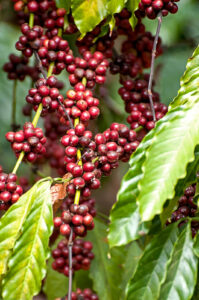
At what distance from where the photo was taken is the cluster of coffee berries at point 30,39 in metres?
0.95

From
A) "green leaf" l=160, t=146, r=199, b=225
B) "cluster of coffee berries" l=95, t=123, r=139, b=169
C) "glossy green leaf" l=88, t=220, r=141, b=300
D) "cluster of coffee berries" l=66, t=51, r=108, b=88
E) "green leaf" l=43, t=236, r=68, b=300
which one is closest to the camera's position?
"green leaf" l=160, t=146, r=199, b=225

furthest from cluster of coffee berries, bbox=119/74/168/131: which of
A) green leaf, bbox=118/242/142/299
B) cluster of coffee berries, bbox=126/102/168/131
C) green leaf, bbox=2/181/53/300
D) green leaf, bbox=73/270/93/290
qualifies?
green leaf, bbox=73/270/93/290

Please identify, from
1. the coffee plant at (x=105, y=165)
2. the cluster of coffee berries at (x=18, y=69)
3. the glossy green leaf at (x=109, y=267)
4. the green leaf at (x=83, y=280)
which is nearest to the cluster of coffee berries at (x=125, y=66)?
the coffee plant at (x=105, y=165)

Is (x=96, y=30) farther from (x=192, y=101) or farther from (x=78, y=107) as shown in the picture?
(x=192, y=101)

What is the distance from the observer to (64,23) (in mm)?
978

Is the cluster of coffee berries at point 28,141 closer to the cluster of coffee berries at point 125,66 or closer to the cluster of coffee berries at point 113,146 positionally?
the cluster of coffee berries at point 113,146

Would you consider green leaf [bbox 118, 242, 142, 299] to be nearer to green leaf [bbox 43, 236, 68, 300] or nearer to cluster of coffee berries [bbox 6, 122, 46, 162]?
green leaf [bbox 43, 236, 68, 300]

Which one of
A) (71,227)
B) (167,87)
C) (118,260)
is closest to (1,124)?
(167,87)

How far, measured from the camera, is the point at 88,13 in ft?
2.97

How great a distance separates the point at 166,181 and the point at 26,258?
32 cm

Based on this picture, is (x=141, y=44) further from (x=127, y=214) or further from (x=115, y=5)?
(x=127, y=214)

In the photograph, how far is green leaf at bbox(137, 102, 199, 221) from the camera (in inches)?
24.4

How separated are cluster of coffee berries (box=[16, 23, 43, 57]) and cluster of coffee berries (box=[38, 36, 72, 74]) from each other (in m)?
0.01

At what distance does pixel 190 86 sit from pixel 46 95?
0.29 meters
